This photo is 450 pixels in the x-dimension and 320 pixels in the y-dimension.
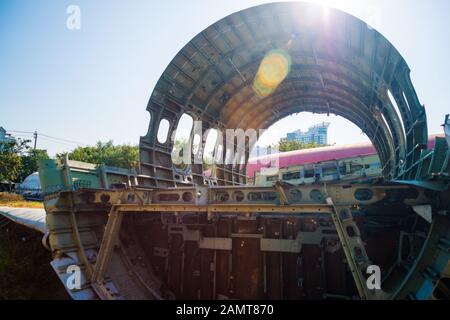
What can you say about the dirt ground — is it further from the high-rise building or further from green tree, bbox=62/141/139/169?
the high-rise building

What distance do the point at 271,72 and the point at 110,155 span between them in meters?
36.0

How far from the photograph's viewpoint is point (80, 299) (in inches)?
201

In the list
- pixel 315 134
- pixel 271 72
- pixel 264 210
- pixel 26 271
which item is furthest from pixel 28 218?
pixel 315 134

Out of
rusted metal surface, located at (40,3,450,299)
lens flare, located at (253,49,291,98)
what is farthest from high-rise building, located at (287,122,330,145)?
rusted metal surface, located at (40,3,450,299)

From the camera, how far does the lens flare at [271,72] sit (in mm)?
8836

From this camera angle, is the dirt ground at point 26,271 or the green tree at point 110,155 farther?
the green tree at point 110,155

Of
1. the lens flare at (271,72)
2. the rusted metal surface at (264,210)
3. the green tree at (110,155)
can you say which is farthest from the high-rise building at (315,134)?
the rusted metal surface at (264,210)

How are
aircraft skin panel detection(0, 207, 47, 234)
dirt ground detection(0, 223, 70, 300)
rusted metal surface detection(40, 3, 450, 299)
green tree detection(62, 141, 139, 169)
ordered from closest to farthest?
rusted metal surface detection(40, 3, 450, 299) → dirt ground detection(0, 223, 70, 300) → aircraft skin panel detection(0, 207, 47, 234) → green tree detection(62, 141, 139, 169)

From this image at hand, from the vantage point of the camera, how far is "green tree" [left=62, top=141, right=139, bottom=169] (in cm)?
3916

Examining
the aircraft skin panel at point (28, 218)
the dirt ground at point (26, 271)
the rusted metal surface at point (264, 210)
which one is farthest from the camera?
the aircraft skin panel at point (28, 218)

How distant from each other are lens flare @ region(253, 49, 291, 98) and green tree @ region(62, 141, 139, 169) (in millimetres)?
30068

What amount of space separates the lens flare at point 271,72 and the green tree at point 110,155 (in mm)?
30068

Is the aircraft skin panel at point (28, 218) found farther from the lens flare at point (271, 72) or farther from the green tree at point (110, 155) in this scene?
the green tree at point (110, 155)

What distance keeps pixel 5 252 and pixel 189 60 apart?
10.1 meters
